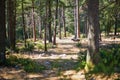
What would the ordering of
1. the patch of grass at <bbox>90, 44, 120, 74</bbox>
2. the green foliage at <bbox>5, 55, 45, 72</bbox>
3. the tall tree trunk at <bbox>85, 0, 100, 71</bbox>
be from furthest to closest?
the green foliage at <bbox>5, 55, 45, 72</bbox>
the tall tree trunk at <bbox>85, 0, 100, 71</bbox>
the patch of grass at <bbox>90, 44, 120, 74</bbox>

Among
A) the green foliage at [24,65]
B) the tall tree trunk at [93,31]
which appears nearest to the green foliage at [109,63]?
the tall tree trunk at [93,31]

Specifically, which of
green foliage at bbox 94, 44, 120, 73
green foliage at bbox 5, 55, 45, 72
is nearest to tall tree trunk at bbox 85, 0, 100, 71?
green foliage at bbox 94, 44, 120, 73

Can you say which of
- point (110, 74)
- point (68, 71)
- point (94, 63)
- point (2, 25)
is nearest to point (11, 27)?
point (2, 25)

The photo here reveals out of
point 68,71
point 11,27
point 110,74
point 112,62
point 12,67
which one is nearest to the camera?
point 110,74

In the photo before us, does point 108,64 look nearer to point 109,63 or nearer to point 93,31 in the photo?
point 109,63

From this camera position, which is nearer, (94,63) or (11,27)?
(94,63)

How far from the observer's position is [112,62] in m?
11.7

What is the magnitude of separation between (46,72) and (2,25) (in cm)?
347

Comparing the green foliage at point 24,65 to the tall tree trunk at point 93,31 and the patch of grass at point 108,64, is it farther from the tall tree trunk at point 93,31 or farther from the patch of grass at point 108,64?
the patch of grass at point 108,64

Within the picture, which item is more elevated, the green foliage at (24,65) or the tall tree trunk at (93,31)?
the tall tree trunk at (93,31)

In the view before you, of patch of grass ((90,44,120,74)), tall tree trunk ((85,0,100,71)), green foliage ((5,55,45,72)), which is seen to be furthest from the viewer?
green foliage ((5,55,45,72))

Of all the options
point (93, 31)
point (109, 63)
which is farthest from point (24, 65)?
point (109, 63)

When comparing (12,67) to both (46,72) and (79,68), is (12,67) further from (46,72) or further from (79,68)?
(79,68)

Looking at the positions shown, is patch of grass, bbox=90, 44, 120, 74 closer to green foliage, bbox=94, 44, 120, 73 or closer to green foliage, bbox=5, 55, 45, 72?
green foliage, bbox=94, 44, 120, 73
